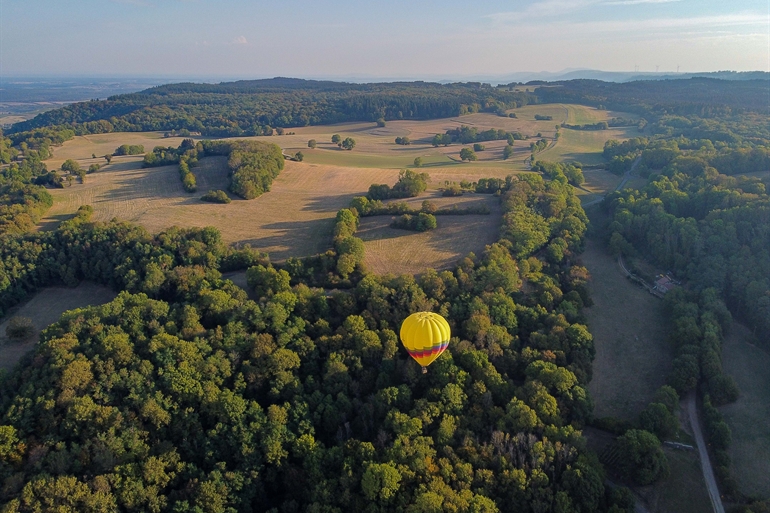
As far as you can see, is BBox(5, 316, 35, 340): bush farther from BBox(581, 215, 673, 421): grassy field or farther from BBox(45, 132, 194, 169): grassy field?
BBox(45, 132, 194, 169): grassy field

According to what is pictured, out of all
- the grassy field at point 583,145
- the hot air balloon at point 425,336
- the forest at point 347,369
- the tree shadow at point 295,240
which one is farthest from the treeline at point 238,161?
the grassy field at point 583,145

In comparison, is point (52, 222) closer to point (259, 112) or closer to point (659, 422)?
point (659, 422)

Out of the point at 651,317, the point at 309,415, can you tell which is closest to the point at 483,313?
the point at 309,415

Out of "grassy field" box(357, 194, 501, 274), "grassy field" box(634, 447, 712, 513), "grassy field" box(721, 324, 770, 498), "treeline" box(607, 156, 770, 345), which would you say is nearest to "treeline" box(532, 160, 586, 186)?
"treeline" box(607, 156, 770, 345)

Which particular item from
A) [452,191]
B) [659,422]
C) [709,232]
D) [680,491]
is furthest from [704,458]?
[452,191]

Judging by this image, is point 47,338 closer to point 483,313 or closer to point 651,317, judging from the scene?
point 483,313

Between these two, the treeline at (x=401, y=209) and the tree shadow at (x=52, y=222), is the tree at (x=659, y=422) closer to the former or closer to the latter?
the treeline at (x=401, y=209)

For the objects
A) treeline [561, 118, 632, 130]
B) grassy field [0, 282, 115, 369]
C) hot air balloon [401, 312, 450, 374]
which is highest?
treeline [561, 118, 632, 130]
